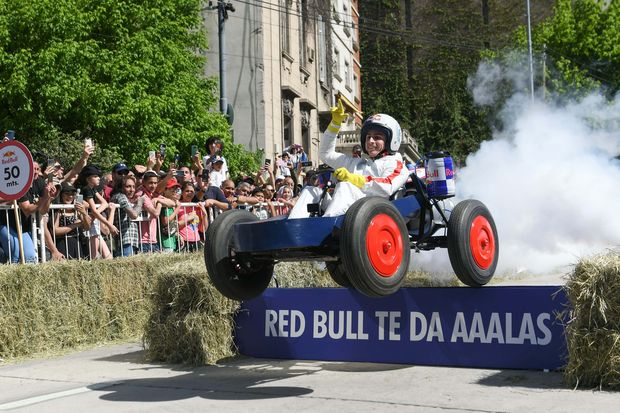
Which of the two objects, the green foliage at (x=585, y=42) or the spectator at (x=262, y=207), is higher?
the green foliage at (x=585, y=42)

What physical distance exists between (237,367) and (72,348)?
2.69 metres

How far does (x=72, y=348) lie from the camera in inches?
403

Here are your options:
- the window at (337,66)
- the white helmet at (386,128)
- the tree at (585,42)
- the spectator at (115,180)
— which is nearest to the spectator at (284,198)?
the spectator at (115,180)

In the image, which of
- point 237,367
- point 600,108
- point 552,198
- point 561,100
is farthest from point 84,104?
point 561,100

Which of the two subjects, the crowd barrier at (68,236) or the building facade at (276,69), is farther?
the building facade at (276,69)

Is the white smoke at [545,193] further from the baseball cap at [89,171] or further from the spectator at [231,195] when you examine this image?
the baseball cap at [89,171]

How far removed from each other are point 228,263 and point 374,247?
1333 mm

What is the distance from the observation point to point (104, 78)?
23.0 m

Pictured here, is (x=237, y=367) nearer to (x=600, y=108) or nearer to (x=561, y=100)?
(x=600, y=108)

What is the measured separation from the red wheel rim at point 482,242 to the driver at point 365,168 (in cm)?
78

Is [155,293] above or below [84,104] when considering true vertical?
below

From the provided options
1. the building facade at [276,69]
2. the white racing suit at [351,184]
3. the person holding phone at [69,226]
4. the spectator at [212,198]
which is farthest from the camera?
the building facade at [276,69]

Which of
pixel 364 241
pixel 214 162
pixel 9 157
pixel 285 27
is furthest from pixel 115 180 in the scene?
pixel 285 27

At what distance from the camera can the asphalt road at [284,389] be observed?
6.45 m
